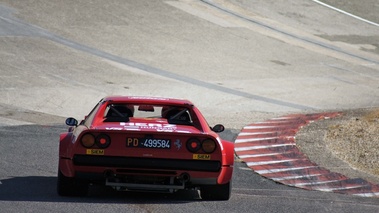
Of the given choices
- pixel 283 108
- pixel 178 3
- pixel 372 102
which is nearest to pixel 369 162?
pixel 283 108

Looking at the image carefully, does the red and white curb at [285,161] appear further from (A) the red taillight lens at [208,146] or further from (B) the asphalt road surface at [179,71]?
(A) the red taillight lens at [208,146]

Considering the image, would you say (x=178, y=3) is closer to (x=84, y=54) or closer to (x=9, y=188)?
(x=84, y=54)

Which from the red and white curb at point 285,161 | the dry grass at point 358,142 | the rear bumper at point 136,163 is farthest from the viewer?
the dry grass at point 358,142

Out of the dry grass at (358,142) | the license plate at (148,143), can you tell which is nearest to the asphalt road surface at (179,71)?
the license plate at (148,143)

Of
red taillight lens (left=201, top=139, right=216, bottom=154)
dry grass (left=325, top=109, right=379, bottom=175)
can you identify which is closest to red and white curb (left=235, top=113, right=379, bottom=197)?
dry grass (left=325, top=109, right=379, bottom=175)

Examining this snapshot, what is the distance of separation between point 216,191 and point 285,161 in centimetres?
366

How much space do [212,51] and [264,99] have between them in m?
6.12

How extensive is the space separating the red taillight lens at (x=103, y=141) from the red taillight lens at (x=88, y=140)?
5cm

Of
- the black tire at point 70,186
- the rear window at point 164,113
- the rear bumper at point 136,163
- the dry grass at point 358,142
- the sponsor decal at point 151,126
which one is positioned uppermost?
the sponsor decal at point 151,126

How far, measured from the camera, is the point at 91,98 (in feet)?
67.1

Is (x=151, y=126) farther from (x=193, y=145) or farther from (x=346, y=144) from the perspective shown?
(x=346, y=144)

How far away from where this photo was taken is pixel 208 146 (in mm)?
9547

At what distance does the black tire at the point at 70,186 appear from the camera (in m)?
9.52

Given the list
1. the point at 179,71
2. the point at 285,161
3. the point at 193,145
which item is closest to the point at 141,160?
the point at 193,145
